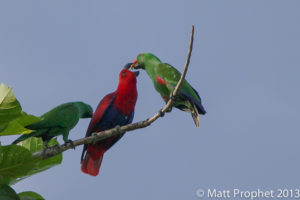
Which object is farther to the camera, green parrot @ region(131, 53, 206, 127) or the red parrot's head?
the red parrot's head

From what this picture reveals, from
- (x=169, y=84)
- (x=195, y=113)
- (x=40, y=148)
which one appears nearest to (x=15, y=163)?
(x=40, y=148)

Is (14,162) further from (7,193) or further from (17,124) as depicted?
(17,124)

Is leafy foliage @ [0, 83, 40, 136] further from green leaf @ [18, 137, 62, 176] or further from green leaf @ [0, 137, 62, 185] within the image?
green leaf @ [18, 137, 62, 176]

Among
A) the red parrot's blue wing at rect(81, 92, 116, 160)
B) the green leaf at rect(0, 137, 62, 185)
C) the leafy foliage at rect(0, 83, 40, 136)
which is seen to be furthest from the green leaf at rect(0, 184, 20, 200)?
the red parrot's blue wing at rect(81, 92, 116, 160)

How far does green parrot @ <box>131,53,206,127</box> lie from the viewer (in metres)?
5.79

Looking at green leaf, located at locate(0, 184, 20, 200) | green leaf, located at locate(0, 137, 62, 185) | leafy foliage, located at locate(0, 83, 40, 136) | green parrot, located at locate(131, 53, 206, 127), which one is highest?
green parrot, located at locate(131, 53, 206, 127)

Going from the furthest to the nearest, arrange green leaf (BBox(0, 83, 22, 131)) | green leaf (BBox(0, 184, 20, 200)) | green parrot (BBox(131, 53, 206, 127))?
green parrot (BBox(131, 53, 206, 127)) → green leaf (BBox(0, 83, 22, 131)) → green leaf (BBox(0, 184, 20, 200))

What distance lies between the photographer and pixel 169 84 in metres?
6.07

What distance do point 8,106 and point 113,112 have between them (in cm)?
281

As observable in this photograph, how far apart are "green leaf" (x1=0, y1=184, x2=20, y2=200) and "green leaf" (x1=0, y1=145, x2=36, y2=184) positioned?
0.55 ft

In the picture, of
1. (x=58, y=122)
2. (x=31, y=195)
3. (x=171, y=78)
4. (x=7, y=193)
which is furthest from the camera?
(x=171, y=78)

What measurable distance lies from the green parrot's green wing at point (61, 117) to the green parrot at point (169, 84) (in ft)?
4.15

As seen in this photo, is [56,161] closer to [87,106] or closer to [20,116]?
[20,116]

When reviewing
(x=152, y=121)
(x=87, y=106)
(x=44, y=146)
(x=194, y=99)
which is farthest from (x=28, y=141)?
(x=194, y=99)
